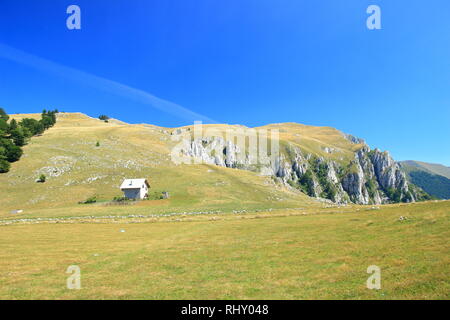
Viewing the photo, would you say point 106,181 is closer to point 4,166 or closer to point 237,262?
point 4,166

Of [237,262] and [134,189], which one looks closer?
[237,262]

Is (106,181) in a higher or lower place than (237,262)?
higher

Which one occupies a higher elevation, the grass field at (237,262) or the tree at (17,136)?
the tree at (17,136)

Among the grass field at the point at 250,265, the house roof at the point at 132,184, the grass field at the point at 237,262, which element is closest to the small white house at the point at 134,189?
the house roof at the point at 132,184

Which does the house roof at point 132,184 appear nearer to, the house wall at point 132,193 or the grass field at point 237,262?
the house wall at point 132,193

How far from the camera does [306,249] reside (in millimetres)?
21828

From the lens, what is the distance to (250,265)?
18312 millimetres

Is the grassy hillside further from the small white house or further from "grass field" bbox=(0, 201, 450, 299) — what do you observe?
"grass field" bbox=(0, 201, 450, 299)

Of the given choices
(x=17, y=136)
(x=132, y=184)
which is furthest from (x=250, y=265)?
(x=17, y=136)

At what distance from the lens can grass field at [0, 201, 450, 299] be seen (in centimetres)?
1316

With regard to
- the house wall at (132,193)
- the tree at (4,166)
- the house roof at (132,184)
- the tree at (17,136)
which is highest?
the tree at (17,136)

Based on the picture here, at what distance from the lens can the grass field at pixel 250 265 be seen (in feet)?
43.2
